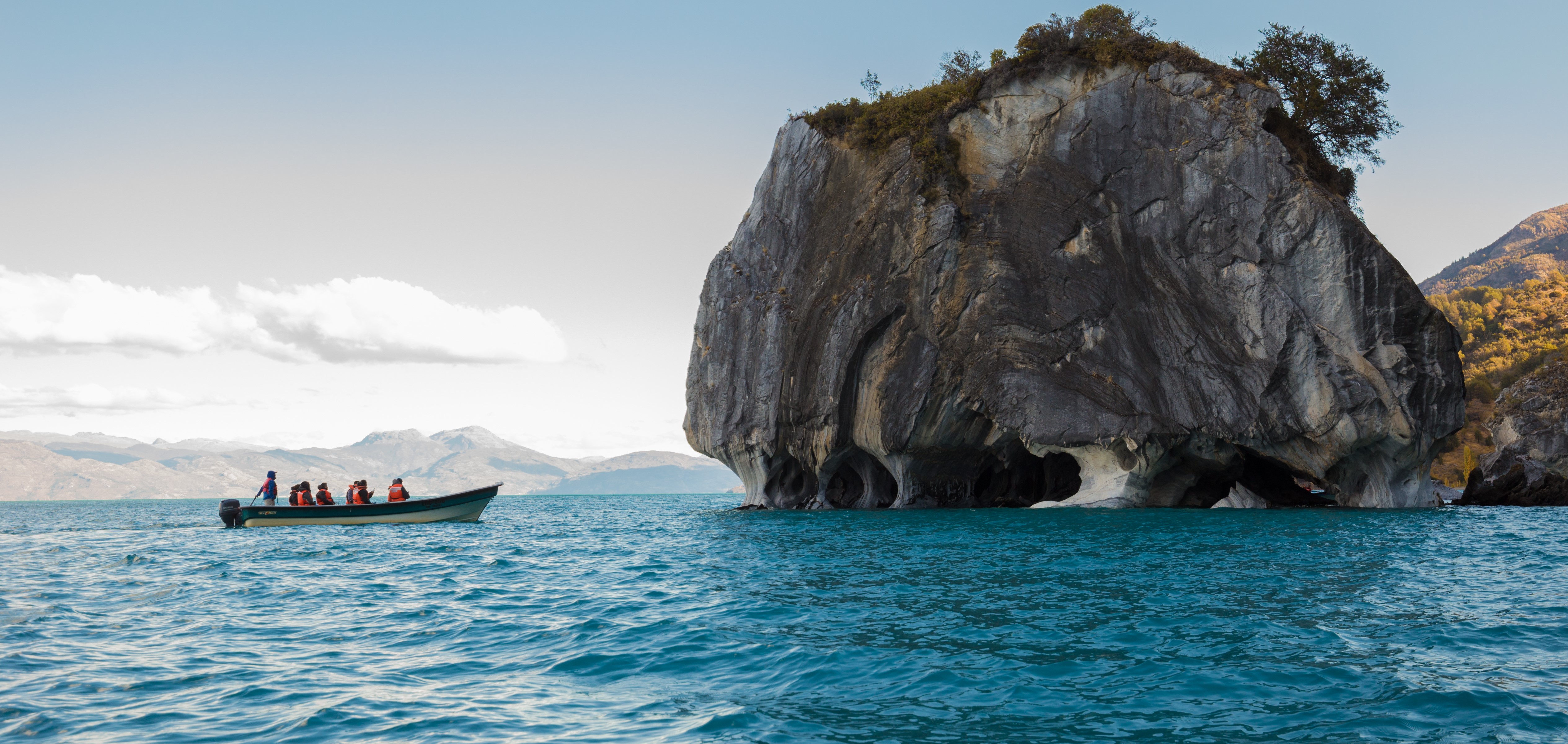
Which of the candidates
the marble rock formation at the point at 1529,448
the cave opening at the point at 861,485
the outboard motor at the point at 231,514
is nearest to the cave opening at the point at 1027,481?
the cave opening at the point at 861,485

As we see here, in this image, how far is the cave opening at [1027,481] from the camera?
4594 cm

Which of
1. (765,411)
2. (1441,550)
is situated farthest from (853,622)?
(765,411)

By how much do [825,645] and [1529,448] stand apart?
188 feet

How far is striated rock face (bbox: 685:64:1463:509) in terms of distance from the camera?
1375 inches

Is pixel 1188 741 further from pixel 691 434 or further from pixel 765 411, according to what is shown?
pixel 691 434

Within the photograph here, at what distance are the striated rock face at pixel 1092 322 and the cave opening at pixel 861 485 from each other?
0.21 metres

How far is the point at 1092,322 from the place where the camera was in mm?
38812

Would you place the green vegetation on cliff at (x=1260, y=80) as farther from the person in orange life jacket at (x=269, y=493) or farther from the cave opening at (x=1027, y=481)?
the person in orange life jacket at (x=269, y=493)

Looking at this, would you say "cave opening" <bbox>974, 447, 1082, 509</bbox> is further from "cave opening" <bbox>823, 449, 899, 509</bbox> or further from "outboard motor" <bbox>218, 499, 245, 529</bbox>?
"outboard motor" <bbox>218, 499, 245, 529</bbox>

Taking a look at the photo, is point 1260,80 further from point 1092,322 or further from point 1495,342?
point 1495,342

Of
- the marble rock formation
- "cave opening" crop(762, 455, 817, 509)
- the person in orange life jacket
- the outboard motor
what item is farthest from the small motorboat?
the marble rock formation

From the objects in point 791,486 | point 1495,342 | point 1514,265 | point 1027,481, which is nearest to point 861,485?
point 791,486

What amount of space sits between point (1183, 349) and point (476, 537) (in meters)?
27.1

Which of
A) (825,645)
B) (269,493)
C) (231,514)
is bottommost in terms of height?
(825,645)
